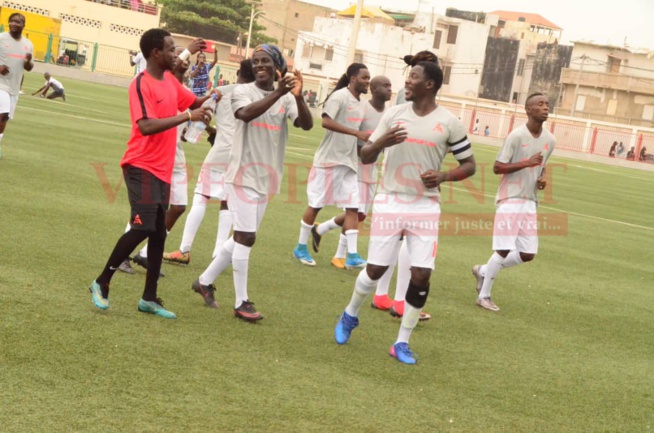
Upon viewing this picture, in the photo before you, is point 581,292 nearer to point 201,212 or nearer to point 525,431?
point 201,212

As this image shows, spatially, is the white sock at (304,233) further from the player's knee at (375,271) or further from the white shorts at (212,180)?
the player's knee at (375,271)

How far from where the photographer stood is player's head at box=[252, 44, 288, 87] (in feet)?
24.2

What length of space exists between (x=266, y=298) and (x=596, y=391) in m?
3.10

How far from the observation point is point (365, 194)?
10.9 meters

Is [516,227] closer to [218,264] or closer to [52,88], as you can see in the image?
[218,264]

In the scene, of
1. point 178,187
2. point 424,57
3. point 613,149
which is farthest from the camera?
point 613,149

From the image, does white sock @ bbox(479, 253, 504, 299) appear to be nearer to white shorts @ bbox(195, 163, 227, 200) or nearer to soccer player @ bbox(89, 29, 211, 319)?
white shorts @ bbox(195, 163, 227, 200)

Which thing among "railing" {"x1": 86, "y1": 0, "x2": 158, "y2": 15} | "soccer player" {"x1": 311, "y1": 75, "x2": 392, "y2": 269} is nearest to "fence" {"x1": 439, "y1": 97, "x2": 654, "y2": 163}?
"railing" {"x1": 86, "y1": 0, "x2": 158, "y2": 15}

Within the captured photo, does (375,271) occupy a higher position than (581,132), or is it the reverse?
(581,132)

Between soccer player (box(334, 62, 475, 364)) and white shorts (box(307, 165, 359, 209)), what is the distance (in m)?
3.46

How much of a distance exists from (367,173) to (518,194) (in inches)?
80.4

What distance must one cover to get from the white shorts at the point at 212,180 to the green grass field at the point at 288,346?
803 millimetres

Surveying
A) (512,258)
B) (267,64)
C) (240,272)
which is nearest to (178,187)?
(240,272)

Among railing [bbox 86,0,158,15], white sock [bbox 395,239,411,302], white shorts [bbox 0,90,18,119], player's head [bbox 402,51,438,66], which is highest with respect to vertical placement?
railing [bbox 86,0,158,15]
